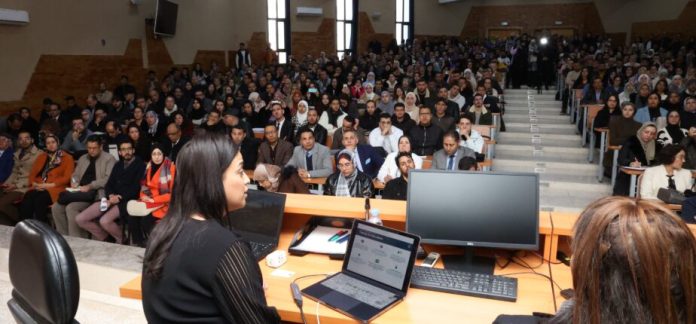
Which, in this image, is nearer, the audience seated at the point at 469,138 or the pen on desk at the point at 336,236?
the pen on desk at the point at 336,236

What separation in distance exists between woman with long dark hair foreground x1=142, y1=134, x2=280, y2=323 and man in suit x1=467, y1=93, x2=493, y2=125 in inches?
260

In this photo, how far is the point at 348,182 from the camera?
460 centimetres

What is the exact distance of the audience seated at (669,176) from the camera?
4727 millimetres

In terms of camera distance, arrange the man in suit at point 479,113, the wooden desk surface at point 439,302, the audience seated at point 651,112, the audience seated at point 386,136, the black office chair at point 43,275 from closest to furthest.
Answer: the black office chair at point 43,275 < the wooden desk surface at point 439,302 < the audience seated at point 386,136 < the audience seated at point 651,112 < the man in suit at point 479,113

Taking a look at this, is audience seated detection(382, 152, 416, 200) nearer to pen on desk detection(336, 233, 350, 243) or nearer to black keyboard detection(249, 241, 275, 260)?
pen on desk detection(336, 233, 350, 243)

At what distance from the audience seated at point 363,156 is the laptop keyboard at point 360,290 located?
366cm

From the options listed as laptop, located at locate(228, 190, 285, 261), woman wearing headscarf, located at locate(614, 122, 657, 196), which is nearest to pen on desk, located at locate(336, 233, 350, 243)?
laptop, located at locate(228, 190, 285, 261)

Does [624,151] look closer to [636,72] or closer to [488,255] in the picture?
[488,255]

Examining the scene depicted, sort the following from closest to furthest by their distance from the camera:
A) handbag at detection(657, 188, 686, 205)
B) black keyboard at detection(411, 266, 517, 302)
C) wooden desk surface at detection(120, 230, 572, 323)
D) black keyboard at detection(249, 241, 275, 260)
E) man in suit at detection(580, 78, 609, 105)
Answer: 1. wooden desk surface at detection(120, 230, 572, 323)
2. black keyboard at detection(411, 266, 517, 302)
3. black keyboard at detection(249, 241, 275, 260)
4. handbag at detection(657, 188, 686, 205)
5. man in suit at detection(580, 78, 609, 105)

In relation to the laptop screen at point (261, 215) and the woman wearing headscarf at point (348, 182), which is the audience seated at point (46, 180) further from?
the laptop screen at point (261, 215)

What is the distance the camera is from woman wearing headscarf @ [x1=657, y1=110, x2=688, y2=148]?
5926 mm

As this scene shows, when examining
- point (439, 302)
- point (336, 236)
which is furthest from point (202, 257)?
point (336, 236)

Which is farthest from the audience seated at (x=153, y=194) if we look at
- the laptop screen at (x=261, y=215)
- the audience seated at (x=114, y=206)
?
the laptop screen at (x=261, y=215)

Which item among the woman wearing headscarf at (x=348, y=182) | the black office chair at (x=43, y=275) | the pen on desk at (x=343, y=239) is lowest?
the woman wearing headscarf at (x=348, y=182)
